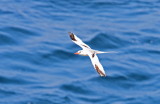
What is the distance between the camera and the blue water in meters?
22.0

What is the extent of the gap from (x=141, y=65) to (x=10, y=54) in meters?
5.07

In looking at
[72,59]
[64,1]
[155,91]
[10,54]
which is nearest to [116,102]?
[155,91]

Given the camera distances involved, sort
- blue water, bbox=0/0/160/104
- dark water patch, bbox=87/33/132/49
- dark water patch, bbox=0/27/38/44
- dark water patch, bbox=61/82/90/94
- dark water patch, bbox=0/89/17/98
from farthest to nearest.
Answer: dark water patch, bbox=87/33/132/49
dark water patch, bbox=0/27/38/44
dark water patch, bbox=61/82/90/94
blue water, bbox=0/0/160/104
dark water patch, bbox=0/89/17/98

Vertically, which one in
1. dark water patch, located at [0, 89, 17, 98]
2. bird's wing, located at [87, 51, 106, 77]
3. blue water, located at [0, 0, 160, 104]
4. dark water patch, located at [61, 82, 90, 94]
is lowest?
bird's wing, located at [87, 51, 106, 77]

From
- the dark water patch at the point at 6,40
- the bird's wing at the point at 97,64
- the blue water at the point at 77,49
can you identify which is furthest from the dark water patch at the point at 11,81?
the bird's wing at the point at 97,64

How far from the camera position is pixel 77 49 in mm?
24828

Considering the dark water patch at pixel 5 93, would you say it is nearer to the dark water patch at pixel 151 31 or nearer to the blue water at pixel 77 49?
the blue water at pixel 77 49

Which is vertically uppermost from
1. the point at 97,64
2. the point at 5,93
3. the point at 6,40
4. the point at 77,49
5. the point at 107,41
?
the point at 107,41

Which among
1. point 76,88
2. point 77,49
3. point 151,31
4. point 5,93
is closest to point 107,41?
point 77,49

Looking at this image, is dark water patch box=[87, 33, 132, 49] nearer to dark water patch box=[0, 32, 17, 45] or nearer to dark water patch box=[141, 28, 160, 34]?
dark water patch box=[141, 28, 160, 34]

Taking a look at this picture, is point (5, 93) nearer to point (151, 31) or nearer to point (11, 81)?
point (11, 81)

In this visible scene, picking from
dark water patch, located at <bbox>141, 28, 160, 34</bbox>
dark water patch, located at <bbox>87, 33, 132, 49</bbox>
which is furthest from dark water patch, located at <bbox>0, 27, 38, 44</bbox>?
dark water patch, located at <bbox>141, 28, 160, 34</bbox>

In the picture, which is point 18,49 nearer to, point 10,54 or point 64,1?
point 10,54

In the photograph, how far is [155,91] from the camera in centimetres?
2244
